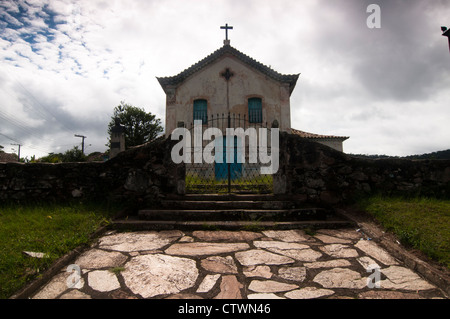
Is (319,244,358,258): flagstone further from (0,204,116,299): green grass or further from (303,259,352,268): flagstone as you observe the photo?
(0,204,116,299): green grass

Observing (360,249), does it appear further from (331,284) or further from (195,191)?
(195,191)

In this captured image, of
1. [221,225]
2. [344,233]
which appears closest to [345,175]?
[344,233]

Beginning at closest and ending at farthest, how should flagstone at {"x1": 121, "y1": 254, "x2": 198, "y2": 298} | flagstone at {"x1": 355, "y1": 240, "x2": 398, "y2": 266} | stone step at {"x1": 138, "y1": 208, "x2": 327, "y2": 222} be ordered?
flagstone at {"x1": 121, "y1": 254, "x2": 198, "y2": 298}
flagstone at {"x1": 355, "y1": 240, "x2": 398, "y2": 266}
stone step at {"x1": 138, "y1": 208, "x2": 327, "y2": 222}

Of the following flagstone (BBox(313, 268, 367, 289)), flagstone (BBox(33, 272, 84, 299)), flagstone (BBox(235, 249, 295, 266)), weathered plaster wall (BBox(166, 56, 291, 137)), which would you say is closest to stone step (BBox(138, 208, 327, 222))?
flagstone (BBox(235, 249, 295, 266))

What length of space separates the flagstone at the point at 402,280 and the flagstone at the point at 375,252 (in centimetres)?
17

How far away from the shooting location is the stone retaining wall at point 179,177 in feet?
15.9

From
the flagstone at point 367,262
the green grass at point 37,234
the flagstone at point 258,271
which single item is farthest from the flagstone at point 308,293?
the green grass at point 37,234

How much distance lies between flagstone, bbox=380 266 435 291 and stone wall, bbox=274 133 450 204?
2330mm

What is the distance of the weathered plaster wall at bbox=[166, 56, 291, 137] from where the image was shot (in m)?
12.4

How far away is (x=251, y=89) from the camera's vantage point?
12.6 metres

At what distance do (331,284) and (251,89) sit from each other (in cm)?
1146

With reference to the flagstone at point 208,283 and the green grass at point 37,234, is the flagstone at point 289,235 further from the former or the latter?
the green grass at point 37,234
